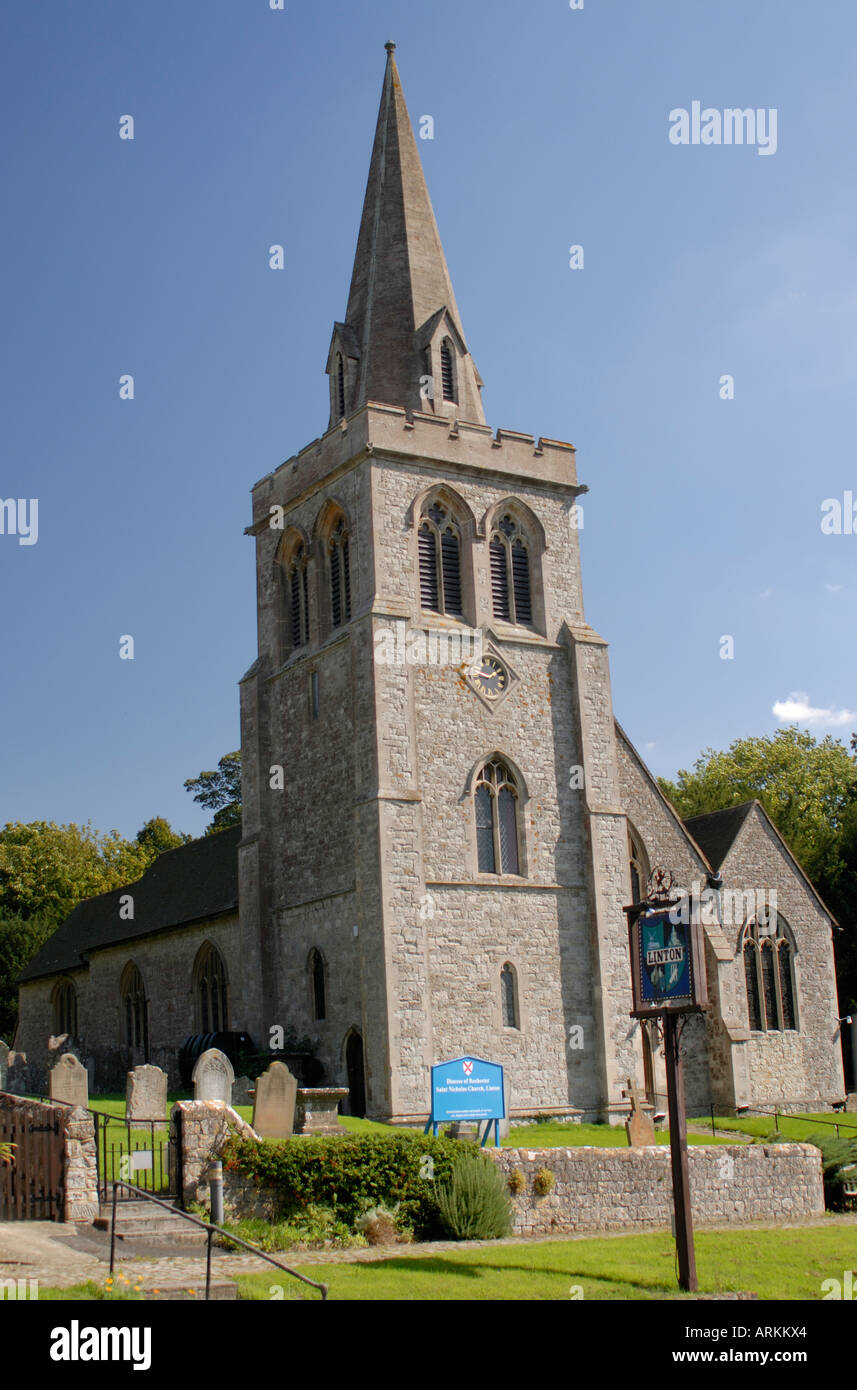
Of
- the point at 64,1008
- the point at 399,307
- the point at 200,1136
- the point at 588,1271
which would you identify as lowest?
the point at 588,1271

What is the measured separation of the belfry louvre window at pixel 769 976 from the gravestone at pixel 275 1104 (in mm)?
16609

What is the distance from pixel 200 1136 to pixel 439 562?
17612mm

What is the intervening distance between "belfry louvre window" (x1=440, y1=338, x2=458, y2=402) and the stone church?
0.06m

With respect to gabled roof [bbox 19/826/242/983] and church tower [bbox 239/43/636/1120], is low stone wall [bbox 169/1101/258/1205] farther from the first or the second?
gabled roof [bbox 19/826/242/983]

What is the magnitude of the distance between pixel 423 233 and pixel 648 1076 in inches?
862

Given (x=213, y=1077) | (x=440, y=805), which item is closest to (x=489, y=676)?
(x=440, y=805)

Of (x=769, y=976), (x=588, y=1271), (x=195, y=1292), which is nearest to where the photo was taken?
(x=195, y=1292)

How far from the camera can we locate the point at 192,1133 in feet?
55.2

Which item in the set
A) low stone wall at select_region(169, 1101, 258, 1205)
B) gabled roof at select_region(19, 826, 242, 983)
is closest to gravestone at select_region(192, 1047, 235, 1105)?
low stone wall at select_region(169, 1101, 258, 1205)

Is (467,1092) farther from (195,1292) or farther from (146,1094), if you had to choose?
(195,1292)

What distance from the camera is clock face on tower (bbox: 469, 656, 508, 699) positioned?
31344mm

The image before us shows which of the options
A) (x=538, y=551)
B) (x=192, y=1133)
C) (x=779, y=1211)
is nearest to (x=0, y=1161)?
(x=192, y=1133)

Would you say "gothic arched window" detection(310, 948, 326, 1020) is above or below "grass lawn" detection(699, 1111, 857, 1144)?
above

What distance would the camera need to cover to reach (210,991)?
36312 millimetres
